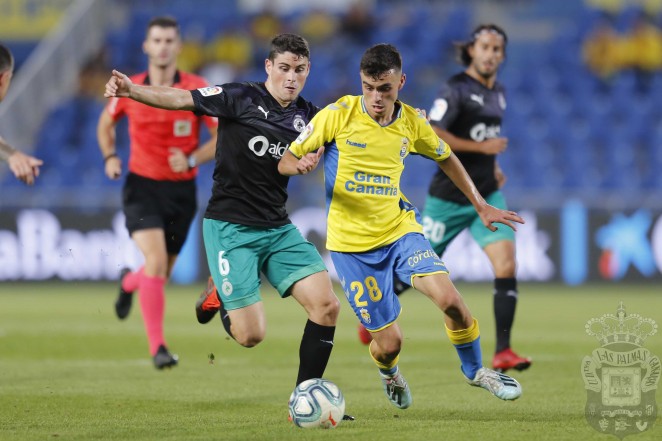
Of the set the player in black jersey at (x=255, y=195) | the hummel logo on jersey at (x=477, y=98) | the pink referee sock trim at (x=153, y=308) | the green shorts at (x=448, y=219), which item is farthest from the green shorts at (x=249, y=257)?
the hummel logo on jersey at (x=477, y=98)

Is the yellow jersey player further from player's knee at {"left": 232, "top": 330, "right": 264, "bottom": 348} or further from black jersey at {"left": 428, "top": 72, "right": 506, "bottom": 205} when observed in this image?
black jersey at {"left": 428, "top": 72, "right": 506, "bottom": 205}

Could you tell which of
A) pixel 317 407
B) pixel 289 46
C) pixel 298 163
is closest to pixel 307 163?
pixel 298 163

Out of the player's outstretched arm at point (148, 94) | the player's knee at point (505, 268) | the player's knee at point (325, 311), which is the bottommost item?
the player's knee at point (505, 268)

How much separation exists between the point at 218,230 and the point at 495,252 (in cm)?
260

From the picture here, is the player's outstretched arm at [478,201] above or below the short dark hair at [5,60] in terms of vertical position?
below

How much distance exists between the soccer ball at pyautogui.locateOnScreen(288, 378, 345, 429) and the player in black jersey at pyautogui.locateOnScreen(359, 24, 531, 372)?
2.78 meters

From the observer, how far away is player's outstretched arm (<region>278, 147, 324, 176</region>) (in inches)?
243

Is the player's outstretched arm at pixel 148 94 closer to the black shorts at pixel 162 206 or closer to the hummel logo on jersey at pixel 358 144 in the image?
the hummel logo on jersey at pixel 358 144

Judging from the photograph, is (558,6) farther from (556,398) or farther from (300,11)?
(556,398)

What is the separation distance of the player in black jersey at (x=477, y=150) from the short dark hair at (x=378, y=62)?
7.50ft

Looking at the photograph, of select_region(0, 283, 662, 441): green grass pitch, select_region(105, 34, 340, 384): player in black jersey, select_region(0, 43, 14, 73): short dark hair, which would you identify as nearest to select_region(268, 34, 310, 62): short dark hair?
select_region(105, 34, 340, 384): player in black jersey

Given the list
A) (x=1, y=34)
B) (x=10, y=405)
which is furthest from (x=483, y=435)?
(x=1, y=34)

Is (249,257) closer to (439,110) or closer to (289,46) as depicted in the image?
(289,46)

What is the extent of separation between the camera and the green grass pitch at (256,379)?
20.1 ft
